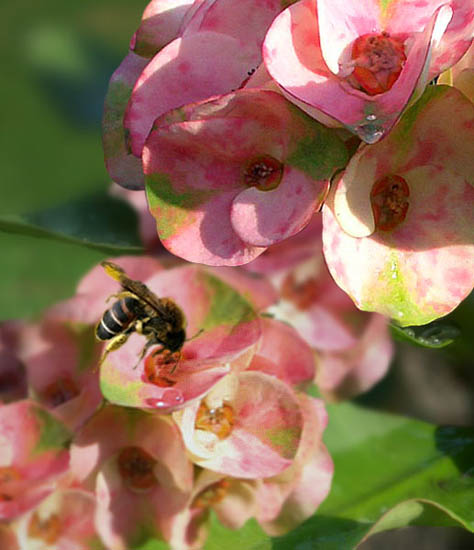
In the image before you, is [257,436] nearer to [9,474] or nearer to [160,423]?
[160,423]

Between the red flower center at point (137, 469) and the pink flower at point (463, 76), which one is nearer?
the pink flower at point (463, 76)

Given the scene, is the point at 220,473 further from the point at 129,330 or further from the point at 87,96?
the point at 87,96

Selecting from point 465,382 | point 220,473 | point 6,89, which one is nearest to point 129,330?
point 220,473

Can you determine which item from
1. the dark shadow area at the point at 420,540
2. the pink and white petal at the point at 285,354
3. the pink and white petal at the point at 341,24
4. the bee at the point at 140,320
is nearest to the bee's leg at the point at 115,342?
the bee at the point at 140,320

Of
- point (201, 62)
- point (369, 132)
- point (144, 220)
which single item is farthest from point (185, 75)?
point (144, 220)

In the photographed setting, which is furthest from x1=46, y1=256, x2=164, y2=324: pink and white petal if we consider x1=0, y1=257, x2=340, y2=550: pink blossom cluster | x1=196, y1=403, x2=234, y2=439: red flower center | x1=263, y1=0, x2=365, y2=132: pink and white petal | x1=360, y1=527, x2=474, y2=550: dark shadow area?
x1=360, y1=527, x2=474, y2=550: dark shadow area

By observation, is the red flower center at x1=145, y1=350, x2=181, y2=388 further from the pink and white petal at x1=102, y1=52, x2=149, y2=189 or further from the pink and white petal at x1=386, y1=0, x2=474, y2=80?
the pink and white petal at x1=386, y1=0, x2=474, y2=80

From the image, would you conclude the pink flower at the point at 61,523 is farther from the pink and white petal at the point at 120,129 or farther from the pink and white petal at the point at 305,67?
the pink and white petal at the point at 305,67
